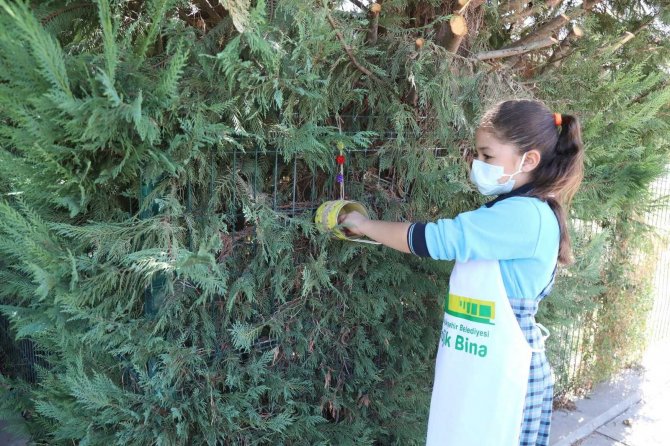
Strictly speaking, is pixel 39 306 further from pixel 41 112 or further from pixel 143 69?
pixel 143 69

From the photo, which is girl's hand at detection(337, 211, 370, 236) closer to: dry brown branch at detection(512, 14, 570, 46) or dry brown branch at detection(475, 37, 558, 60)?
dry brown branch at detection(475, 37, 558, 60)

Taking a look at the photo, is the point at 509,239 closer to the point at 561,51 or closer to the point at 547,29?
the point at 547,29

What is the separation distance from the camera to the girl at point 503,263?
1.88 metres

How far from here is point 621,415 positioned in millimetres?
4480

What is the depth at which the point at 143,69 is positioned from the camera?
1.90 metres

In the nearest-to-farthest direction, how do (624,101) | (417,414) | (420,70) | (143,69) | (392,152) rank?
1. (143,69)
2. (420,70)
3. (392,152)
4. (417,414)
5. (624,101)

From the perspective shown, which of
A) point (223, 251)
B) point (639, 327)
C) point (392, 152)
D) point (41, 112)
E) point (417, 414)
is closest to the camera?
point (41, 112)

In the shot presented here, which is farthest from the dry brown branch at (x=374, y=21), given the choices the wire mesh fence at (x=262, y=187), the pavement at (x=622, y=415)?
the pavement at (x=622, y=415)

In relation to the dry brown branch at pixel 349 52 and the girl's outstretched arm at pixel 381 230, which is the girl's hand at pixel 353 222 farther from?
the dry brown branch at pixel 349 52

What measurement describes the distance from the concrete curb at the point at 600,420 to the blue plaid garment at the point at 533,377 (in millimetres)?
2164

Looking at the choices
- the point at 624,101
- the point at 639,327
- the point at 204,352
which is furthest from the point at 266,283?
the point at 639,327

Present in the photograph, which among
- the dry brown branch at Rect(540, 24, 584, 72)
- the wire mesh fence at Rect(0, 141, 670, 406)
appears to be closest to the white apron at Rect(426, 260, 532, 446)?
the wire mesh fence at Rect(0, 141, 670, 406)

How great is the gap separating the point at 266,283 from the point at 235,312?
19 centimetres

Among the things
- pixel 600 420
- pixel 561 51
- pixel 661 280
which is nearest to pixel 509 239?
pixel 561 51
